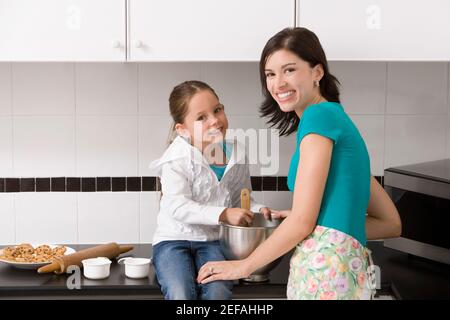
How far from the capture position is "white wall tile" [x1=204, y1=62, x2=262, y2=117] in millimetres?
2207

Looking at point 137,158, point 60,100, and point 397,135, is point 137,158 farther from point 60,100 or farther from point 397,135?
point 397,135

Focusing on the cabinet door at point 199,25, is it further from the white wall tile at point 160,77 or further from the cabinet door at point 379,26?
the white wall tile at point 160,77

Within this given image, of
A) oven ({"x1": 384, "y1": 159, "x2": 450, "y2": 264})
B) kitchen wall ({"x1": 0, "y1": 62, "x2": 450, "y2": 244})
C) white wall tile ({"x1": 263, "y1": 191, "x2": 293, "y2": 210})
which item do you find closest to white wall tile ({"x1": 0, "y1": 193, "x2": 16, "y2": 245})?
kitchen wall ({"x1": 0, "y1": 62, "x2": 450, "y2": 244})

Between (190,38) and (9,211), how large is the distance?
2.96ft

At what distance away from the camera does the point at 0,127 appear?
2.21m

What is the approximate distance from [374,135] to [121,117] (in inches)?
33.7

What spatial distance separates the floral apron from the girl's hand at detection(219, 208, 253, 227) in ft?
0.85

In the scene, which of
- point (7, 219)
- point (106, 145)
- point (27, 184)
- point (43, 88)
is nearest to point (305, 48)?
point (106, 145)

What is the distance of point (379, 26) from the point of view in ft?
6.11

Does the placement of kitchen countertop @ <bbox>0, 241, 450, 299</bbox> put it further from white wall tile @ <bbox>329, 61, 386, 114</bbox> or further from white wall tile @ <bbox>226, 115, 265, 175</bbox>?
white wall tile @ <bbox>329, 61, 386, 114</bbox>

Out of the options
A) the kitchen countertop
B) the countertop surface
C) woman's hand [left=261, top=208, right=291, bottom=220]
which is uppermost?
the countertop surface

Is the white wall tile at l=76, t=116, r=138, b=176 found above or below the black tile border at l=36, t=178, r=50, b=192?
above

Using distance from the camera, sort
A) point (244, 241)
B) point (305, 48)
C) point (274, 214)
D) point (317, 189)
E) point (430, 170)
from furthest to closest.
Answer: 1. point (430, 170)
2. point (274, 214)
3. point (244, 241)
4. point (305, 48)
5. point (317, 189)

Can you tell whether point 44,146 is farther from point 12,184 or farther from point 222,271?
point 222,271
